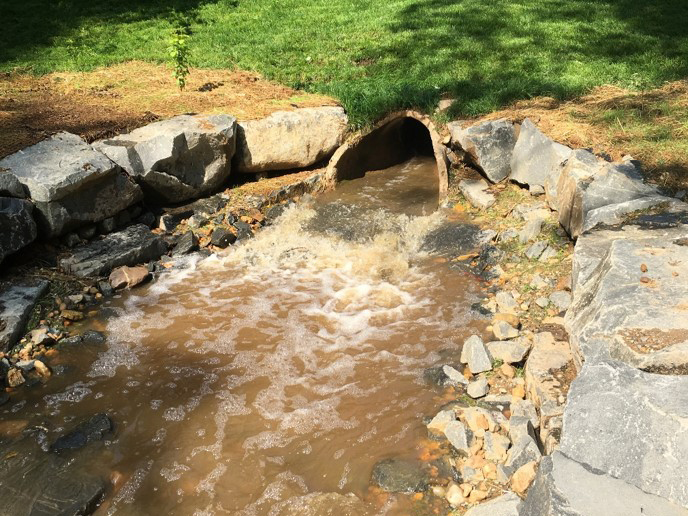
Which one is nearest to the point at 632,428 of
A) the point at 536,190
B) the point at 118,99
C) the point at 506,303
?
the point at 506,303

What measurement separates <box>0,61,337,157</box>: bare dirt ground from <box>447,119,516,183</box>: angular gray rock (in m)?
2.18

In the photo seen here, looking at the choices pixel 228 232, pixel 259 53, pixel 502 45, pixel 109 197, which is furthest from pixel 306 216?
pixel 502 45

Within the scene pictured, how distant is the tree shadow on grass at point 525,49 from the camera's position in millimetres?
8242

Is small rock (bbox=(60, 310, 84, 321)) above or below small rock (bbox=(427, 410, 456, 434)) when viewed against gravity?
above

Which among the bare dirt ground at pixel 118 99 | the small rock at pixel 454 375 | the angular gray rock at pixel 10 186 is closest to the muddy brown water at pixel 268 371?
the small rock at pixel 454 375

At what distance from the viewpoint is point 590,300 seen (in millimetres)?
4133

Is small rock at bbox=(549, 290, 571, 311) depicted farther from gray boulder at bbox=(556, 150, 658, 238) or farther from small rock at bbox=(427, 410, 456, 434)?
small rock at bbox=(427, 410, 456, 434)

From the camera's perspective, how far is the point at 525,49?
9.50 metres

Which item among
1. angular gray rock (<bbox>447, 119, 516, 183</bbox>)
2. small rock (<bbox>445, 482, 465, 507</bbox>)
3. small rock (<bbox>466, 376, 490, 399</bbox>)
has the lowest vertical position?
small rock (<bbox>445, 482, 465, 507</bbox>)

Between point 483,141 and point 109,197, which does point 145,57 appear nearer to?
point 109,197

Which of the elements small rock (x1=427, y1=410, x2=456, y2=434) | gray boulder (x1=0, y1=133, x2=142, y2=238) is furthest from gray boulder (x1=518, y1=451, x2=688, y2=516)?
gray boulder (x1=0, y1=133, x2=142, y2=238)

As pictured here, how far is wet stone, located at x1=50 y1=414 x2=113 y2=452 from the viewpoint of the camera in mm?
4293

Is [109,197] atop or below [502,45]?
below

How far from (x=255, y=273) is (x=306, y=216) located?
1307 mm
